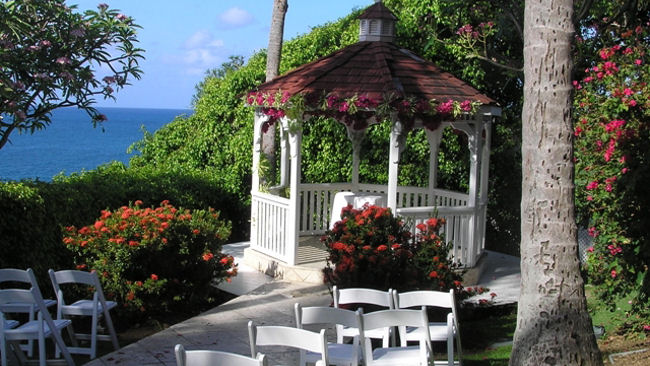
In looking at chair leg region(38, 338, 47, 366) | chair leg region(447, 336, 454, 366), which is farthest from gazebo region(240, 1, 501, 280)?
chair leg region(38, 338, 47, 366)

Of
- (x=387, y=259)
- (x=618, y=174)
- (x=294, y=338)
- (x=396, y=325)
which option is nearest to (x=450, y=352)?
(x=396, y=325)

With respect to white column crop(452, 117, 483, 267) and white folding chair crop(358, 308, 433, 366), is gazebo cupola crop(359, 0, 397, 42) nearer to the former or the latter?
white column crop(452, 117, 483, 267)

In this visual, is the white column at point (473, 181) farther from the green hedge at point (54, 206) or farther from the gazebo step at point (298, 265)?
the green hedge at point (54, 206)

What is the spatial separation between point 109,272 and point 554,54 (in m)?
5.49

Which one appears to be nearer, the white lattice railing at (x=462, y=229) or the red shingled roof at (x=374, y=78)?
the red shingled roof at (x=374, y=78)

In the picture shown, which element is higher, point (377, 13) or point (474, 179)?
point (377, 13)

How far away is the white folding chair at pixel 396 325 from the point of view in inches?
209

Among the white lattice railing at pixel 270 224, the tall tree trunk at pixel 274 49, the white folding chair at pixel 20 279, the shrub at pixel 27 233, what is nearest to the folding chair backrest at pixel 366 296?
the white folding chair at pixel 20 279

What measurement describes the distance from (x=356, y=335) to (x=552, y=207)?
1767 millimetres

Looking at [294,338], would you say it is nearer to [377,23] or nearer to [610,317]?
[610,317]

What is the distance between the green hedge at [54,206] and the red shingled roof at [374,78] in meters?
2.46

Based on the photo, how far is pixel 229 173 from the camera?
14.9 metres

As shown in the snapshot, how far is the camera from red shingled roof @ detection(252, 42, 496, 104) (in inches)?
396

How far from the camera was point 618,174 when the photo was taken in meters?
7.37
